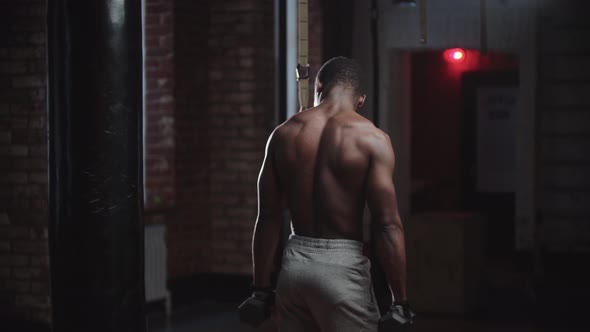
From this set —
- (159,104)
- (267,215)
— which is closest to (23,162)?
(159,104)

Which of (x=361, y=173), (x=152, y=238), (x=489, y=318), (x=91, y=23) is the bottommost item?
(x=489, y=318)

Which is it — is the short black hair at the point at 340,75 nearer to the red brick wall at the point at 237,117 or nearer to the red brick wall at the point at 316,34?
the red brick wall at the point at 316,34

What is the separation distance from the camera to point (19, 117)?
7.66 metres

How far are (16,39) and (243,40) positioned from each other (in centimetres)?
221

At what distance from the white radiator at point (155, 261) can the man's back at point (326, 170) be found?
4.28 metres

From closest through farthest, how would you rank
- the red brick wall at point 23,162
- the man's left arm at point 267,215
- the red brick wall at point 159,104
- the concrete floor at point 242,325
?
the man's left arm at point 267,215 → the red brick wall at point 23,162 → the concrete floor at point 242,325 → the red brick wall at point 159,104

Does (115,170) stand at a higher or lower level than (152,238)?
higher

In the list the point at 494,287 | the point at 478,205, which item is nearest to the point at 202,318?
the point at 494,287

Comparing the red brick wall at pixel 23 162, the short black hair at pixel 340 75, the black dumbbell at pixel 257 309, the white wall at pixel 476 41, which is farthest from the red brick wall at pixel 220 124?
the black dumbbell at pixel 257 309

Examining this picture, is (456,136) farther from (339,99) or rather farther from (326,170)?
(326,170)

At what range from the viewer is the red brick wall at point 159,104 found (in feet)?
28.8

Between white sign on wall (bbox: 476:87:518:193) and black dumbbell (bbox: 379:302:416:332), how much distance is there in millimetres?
9227

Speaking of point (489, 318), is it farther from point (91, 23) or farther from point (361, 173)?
point (91, 23)

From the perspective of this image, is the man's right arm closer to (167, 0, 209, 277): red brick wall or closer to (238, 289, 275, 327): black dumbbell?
(238, 289, 275, 327): black dumbbell
